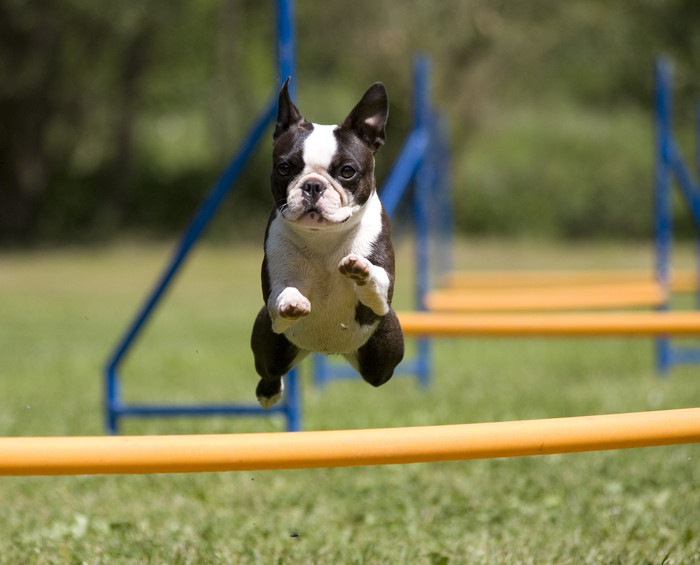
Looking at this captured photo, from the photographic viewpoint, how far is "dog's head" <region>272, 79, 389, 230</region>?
6.32ft

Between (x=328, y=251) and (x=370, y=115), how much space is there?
267 millimetres

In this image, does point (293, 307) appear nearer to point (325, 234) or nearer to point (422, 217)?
point (325, 234)

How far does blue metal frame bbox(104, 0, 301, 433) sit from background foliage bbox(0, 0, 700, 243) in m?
14.4

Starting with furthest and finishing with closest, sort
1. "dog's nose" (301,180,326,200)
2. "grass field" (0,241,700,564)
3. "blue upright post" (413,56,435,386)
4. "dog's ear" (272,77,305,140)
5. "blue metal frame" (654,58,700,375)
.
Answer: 1. "blue metal frame" (654,58,700,375)
2. "blue upright post" (413,56,435,386)
3. "grass field" (0,241,700,564)
4. "dog's ear" (272,77,305,140)
5. "dog's nose" (301,180,326,200)

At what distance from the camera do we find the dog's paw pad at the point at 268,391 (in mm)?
2332

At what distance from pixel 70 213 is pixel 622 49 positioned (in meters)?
13.1

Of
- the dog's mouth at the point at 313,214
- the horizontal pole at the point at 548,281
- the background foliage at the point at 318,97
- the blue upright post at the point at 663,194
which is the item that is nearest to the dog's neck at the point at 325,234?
the dog's mouth at the point at 313,214

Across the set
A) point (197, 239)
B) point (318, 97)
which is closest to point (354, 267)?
point (197, 239)

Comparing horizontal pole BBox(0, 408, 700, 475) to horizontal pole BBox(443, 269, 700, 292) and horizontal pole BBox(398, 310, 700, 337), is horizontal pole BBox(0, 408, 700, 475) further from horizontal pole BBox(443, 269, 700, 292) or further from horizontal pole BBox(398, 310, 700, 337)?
horizontal pole BBox(443, 269, 700, 292)

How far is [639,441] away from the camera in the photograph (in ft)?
8.09

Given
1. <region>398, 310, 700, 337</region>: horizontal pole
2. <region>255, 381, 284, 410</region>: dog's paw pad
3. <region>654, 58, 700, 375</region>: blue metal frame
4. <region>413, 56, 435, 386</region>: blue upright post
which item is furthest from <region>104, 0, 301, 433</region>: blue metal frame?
<region>654, 58, 700, 375</region>: blue metal frame

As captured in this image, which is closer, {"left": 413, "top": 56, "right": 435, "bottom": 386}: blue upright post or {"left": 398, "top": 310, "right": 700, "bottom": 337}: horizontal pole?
{"left": 398, "top": 310, "right": 700, "bottom": 337}: horizontal pole

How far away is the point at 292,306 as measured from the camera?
195 cm

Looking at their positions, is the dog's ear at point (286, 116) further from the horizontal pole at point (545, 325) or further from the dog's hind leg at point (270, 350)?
the horizontal pole at point (545, 325)
